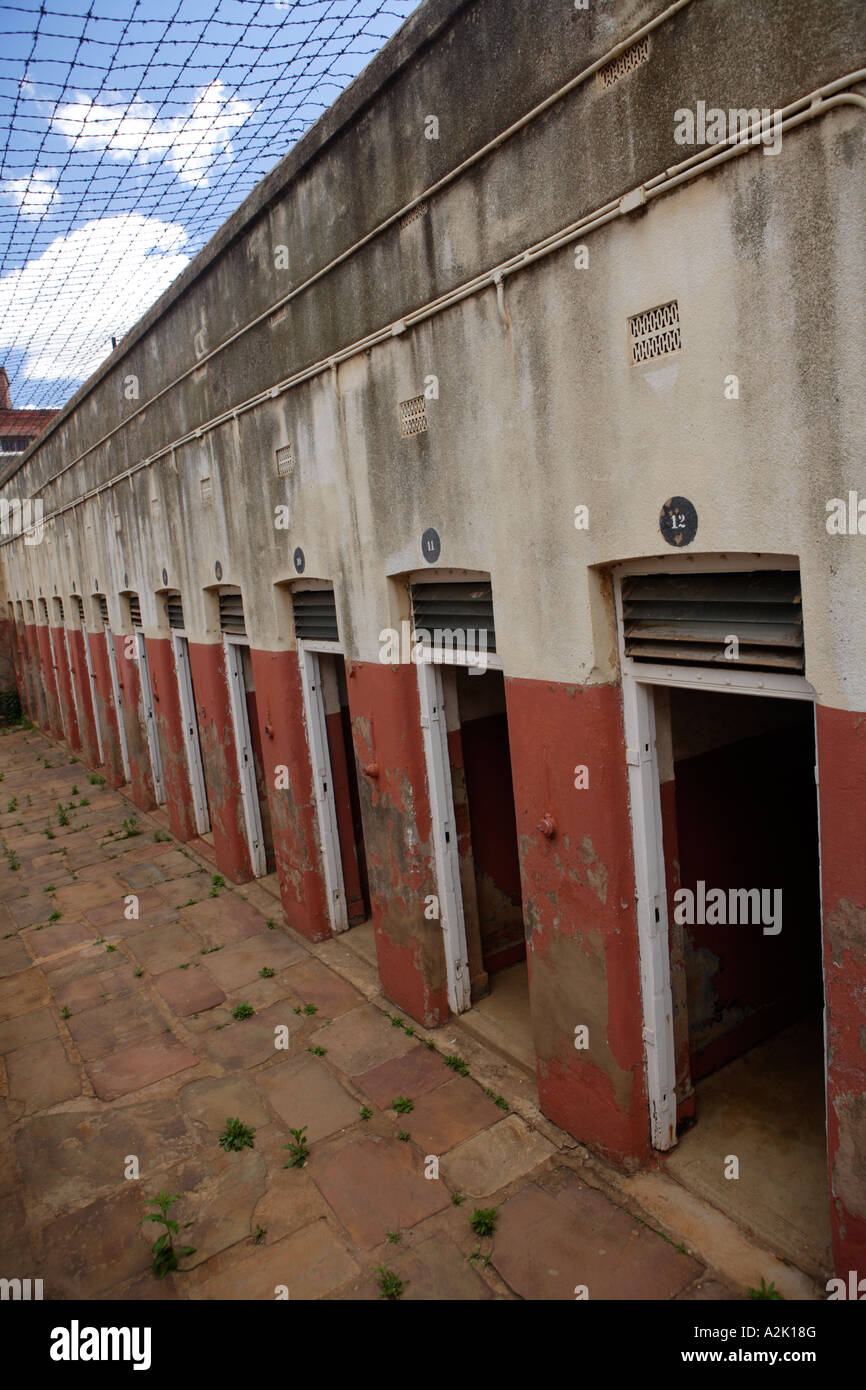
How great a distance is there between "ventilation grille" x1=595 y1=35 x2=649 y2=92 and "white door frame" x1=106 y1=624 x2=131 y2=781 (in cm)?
1107

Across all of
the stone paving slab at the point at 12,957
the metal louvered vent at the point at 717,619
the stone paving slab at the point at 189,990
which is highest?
the metal louvered vent at the point at 717,619

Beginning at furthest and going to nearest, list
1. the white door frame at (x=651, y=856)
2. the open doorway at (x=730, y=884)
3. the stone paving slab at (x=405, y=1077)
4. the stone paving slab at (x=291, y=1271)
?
the stone paving slab at (x=405, y=1077)
the stone paving slab at (x=291, y=1271)
the white door frame at (x=651, y=856)
the open doorway at (x=730, y=884)

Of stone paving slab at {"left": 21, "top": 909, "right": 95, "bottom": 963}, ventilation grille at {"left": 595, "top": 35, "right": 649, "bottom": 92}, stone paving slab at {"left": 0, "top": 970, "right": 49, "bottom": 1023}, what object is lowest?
stone paving slab at {"left": 0, "top": 970, "right": 49, "bottom": 1023}

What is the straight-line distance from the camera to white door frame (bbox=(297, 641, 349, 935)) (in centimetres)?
711

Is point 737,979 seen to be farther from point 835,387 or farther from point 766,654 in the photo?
point 835,387

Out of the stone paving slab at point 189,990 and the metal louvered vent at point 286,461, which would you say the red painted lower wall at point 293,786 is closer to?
the stone paving slab at point 189,990

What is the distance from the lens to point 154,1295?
157 inches

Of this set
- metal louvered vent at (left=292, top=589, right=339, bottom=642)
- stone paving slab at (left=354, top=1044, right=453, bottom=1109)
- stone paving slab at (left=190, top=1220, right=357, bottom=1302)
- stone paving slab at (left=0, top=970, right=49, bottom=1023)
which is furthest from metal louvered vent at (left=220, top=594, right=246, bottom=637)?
stone paving slab at (left=190, top=1220, right=357, bottom=1302)

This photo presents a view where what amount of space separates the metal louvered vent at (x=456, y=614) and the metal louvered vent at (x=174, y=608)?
5193mm

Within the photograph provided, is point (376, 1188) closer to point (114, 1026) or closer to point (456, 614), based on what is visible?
point (114, 1026)

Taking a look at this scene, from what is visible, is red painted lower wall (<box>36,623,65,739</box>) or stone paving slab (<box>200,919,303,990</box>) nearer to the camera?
stone paving slab (<box>200,919,303,990</box>)

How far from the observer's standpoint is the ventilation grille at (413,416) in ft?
15.8

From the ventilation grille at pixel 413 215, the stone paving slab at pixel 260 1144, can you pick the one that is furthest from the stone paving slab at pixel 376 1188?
the ventilation grille at pixel 413 215

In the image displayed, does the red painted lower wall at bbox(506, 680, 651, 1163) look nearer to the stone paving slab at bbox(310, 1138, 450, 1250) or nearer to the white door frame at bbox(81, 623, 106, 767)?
the stone paving slab at bbox(310, 1138, 450, 1250)
